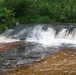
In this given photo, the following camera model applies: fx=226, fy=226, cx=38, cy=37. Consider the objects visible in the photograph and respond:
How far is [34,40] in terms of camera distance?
62.3ft

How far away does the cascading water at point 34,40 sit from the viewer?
12.7 m

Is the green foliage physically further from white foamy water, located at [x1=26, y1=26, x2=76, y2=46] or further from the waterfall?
white foamy water, located at [x1=26, y1=26, x2=76, y2=46]

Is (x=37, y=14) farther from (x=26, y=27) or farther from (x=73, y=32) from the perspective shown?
(x=73, y=32)

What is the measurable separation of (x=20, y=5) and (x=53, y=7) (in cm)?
589

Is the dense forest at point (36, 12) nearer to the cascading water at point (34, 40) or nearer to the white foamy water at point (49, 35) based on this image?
the cascading water at point (34, 40)

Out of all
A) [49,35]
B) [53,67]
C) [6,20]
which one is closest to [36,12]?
[6,20]

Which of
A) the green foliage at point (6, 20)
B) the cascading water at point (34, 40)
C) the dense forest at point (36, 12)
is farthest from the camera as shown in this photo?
the dense forest at point (36, 12)

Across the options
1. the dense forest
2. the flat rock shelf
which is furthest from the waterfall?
the flat rock shelf

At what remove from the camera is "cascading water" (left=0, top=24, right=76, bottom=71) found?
12.7 meters

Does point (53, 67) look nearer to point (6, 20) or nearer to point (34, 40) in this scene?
point (34, 40)

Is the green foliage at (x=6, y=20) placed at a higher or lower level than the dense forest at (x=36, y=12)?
higher

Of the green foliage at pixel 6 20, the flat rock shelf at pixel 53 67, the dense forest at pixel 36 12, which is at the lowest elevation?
the dense forest at pixel 36 12

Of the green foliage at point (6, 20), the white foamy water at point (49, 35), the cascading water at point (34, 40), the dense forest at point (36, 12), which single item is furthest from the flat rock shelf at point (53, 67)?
the dense forest at point (36, 12)

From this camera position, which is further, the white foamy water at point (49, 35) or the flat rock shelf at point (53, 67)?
the white foamy water at point (49, 35)
